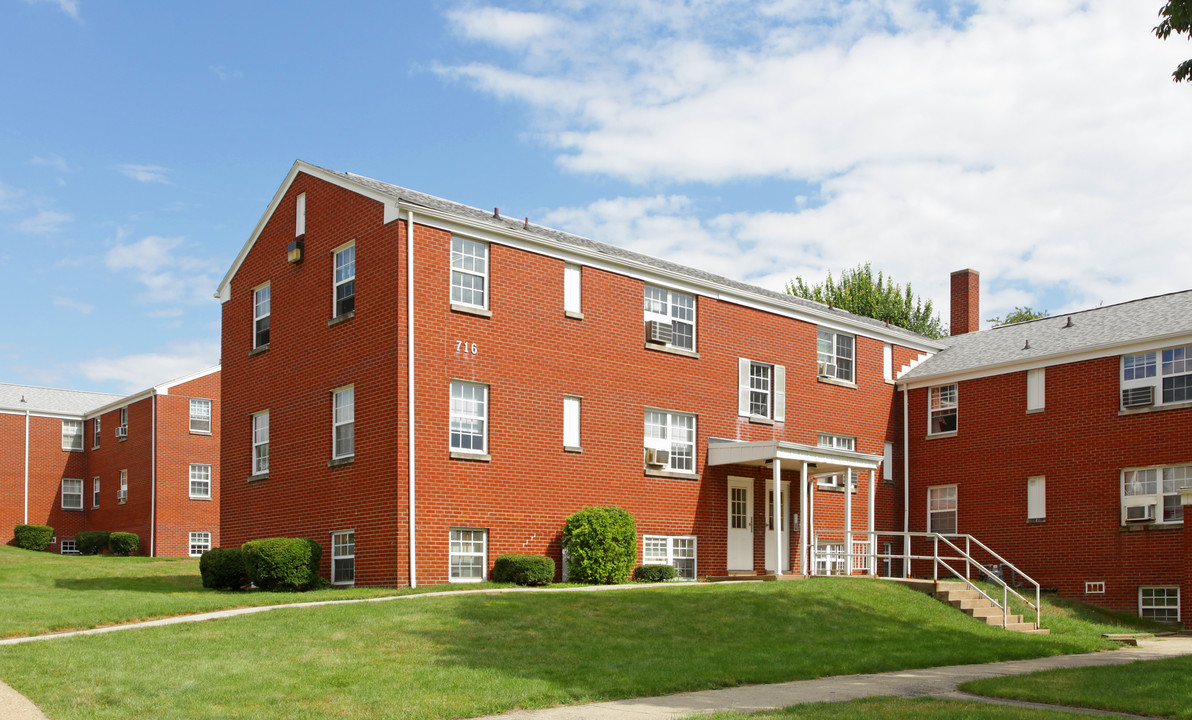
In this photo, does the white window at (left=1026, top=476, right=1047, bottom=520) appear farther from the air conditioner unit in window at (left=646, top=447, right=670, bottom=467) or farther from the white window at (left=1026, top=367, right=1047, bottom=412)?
the air conditioner unit in window at (left=646, top=447, right=670, bottom=467)

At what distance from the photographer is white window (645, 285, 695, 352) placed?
27.2 meters

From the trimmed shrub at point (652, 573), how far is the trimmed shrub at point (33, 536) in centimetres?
3279

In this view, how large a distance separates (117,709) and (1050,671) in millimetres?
11743

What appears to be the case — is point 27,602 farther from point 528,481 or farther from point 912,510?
point 912,510

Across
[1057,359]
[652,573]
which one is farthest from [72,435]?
[1057,359]

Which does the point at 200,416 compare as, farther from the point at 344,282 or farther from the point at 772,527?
the point at 772,527

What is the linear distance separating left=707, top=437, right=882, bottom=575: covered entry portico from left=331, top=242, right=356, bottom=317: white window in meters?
9.40

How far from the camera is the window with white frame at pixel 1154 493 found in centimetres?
2662

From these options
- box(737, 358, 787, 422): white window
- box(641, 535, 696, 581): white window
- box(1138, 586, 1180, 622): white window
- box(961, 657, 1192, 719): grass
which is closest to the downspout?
box(641, 535, 696, 581): white window

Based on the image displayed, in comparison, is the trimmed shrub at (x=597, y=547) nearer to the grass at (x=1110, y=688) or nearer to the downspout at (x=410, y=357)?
the downspout at (x=410, y=357)

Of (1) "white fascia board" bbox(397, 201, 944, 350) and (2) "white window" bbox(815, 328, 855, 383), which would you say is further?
(2) "white window" bbox(815, 328, 855, 383)

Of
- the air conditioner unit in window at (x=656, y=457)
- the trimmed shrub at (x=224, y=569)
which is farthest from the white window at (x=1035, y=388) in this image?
the trimmed shrub at (x=224, y=569)

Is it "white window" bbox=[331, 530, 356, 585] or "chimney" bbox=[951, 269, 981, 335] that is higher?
"chimney" bbox=[951, 269, 981, 335]

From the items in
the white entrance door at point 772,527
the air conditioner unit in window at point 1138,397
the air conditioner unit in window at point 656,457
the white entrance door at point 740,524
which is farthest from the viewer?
the white entrance door at point 772,527
